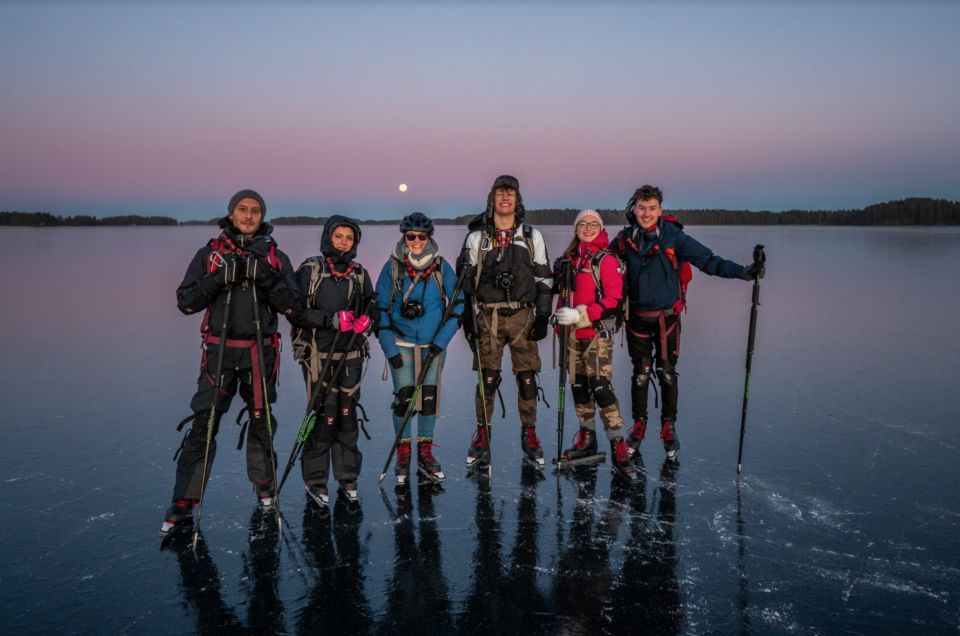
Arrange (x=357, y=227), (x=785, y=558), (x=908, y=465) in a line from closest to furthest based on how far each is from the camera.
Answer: (x=785, y=558)
(x=357, y=227)
(x=908, y=465)

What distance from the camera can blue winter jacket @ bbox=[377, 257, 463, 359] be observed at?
5441 millimetres

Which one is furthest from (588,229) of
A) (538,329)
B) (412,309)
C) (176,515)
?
(176,515)

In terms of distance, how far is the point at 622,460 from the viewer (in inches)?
224

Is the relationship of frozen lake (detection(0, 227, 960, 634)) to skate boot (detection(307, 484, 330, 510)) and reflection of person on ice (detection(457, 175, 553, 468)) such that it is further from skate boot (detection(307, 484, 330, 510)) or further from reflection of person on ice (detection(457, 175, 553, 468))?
reflection of person on ice (detection(457, 175, 553, 468))

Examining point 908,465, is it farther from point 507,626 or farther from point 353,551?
point 353,551

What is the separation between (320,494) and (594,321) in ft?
8.73

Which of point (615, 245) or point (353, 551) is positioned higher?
point (615, 245)

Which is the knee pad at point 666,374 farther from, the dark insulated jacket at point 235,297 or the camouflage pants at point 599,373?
the dark insulated jacket at point 235,297

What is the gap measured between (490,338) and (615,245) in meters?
1.47

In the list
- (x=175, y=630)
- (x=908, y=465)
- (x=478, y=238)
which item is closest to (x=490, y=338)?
(x=478, y=238)

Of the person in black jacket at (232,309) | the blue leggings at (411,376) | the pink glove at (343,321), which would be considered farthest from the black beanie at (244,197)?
the blue leggings at (411,376)

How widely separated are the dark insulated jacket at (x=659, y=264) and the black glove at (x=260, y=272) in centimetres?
314

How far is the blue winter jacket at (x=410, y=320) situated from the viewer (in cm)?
544

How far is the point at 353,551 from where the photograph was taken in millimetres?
4375
